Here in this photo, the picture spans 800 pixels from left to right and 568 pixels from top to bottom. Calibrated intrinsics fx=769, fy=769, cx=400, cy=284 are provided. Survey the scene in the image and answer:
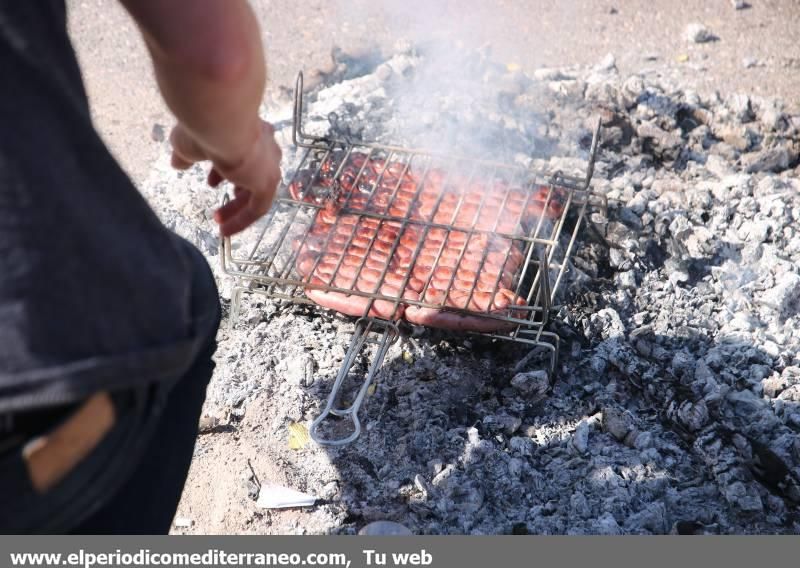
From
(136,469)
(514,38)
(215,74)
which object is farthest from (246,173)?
(514,38)

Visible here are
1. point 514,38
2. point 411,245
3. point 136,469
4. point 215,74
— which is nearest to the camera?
point 215,74

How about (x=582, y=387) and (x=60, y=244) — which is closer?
(x=60, y=244)

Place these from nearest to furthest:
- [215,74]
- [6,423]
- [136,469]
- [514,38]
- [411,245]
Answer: [6,423], [215,74], [136,469], [411,245], [514,38]

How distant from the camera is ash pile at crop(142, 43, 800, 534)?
2539 millimetres

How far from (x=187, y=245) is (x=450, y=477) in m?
1.38

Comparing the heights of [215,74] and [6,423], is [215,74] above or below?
above

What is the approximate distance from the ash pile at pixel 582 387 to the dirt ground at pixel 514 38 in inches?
43.3

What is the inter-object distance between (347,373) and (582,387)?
88 centimetres

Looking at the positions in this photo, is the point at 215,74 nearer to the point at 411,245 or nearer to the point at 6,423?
the point at 6,423

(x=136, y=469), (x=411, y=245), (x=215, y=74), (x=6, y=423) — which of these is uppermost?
(x=215, y=74)

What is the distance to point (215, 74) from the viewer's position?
120 centimetres

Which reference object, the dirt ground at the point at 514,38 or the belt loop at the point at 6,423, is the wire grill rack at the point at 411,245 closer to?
the belt loop at the point at 6,423

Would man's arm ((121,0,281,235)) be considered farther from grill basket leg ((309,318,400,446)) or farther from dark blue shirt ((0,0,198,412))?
grill basket leg ((309,318,400,446))

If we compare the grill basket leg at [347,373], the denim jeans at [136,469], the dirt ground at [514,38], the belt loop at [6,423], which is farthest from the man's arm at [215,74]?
the dirt ground at [514,38]
